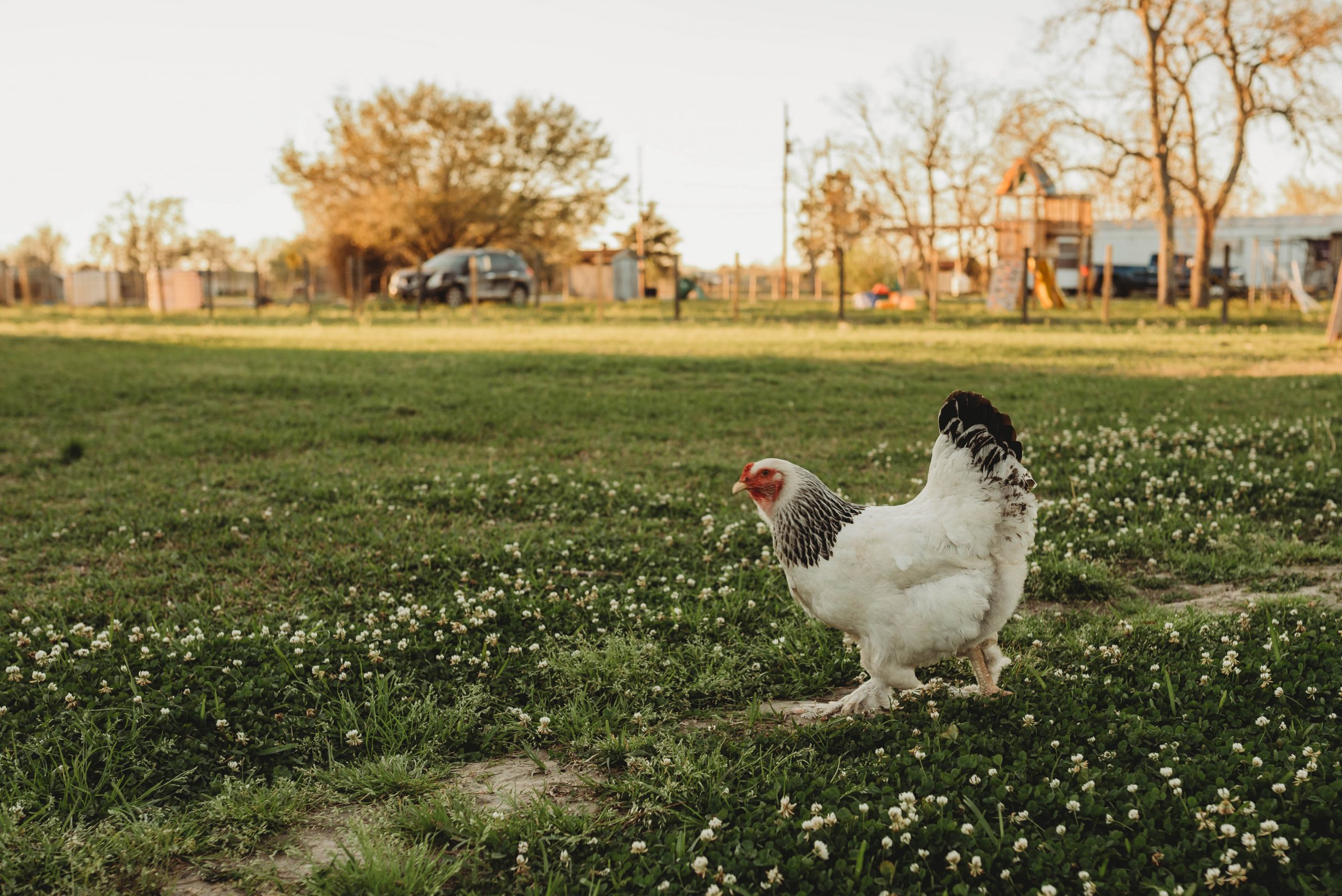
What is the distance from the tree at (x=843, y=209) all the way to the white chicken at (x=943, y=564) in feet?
101

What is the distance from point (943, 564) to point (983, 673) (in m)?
0.55

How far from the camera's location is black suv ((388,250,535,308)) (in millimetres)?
32375

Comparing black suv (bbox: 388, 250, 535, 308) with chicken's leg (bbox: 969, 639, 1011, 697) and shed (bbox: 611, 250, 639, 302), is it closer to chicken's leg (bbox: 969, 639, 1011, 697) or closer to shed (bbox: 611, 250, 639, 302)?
shed (bbox: 611, 250, 639, 302)

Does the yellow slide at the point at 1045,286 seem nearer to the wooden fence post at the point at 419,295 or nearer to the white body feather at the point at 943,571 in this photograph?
the wooden fence post at the point at 419,295

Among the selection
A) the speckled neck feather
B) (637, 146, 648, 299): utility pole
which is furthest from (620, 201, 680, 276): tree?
the speckled neck feather

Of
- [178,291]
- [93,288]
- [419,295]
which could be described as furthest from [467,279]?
[93,288]

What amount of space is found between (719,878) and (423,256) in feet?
141

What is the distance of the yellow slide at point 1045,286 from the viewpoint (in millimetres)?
30562

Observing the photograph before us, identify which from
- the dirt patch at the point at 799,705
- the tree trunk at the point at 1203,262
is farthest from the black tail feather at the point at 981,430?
the tree trunk at the point at 1203,262

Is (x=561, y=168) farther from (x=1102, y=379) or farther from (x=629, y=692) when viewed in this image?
(x=629, y=692)

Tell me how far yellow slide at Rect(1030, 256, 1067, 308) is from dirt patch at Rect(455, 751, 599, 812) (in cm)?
3013

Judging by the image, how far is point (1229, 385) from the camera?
12125mm

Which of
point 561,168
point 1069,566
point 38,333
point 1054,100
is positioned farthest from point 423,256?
point 1069,566

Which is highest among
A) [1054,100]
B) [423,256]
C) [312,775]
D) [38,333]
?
[1054,100]
